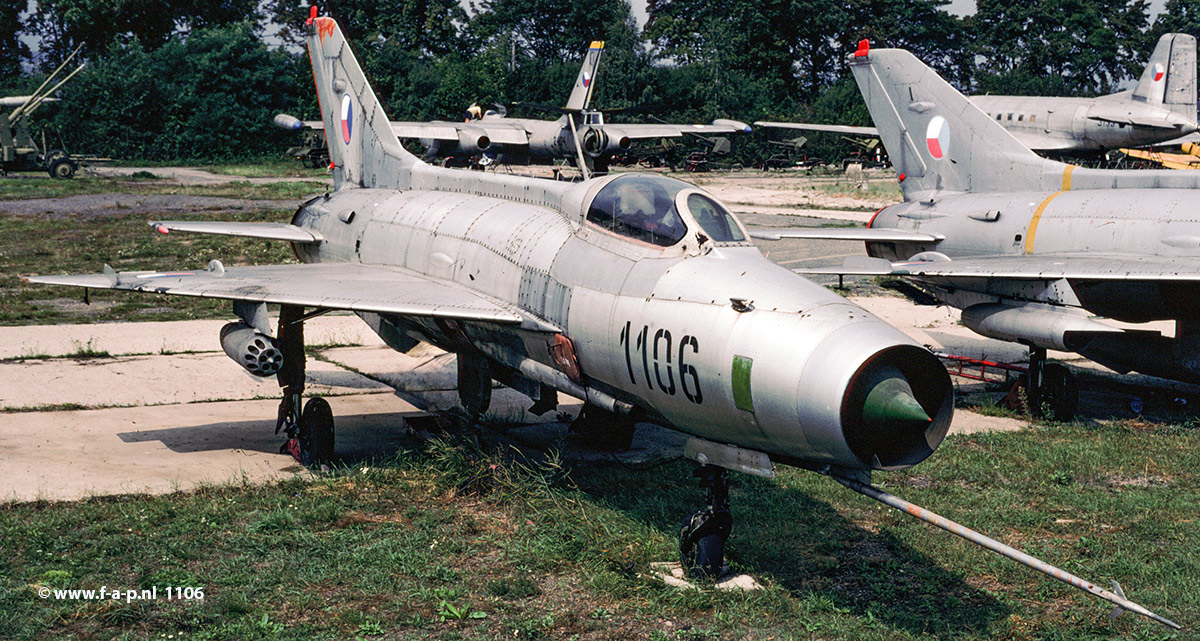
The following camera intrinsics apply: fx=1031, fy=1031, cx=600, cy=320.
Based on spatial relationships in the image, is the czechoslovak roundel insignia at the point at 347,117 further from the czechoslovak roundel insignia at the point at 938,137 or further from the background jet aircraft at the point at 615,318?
the czechoslovak roundel insignia at the point at 938,137

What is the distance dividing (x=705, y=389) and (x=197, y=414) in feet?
25.5

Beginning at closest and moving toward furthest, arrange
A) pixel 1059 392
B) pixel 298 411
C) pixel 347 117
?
1. pixel 298 411
2. pixel 1059 392
3. pixel 347 117

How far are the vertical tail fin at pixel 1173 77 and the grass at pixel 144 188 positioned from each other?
32.1m

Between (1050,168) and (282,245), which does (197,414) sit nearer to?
(1050,168)

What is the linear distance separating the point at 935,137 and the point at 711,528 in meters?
10.9

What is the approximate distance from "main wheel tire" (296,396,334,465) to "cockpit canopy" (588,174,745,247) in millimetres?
3671

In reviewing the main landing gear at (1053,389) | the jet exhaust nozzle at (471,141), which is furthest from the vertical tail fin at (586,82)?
the main landing gear at (1053,389)

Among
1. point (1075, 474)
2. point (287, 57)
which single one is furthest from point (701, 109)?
point (1075, 474)

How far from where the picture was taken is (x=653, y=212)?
819cm

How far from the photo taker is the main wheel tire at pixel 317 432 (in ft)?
34.3

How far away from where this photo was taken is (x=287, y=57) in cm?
7338

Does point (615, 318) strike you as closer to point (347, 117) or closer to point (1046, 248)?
point (1046, 248)

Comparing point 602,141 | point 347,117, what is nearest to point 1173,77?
point 602,141

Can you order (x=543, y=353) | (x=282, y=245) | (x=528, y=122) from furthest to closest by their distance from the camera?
(x=528, y=122) < (x=282, y=245) < (x=543, y=353)
